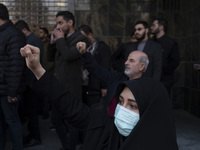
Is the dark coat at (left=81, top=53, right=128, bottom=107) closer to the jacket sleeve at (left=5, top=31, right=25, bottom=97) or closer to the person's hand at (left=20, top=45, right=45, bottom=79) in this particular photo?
the jacket sleeve at (left=5, top=31, right=25, bottom=97)

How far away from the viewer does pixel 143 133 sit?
71.4 inches

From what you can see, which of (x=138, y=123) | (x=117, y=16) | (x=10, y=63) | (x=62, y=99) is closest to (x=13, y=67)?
(x=10, y=63)

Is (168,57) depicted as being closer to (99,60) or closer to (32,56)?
(99,60)

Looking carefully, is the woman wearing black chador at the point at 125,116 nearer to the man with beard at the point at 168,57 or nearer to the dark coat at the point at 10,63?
the dark coat at the point at 10,63

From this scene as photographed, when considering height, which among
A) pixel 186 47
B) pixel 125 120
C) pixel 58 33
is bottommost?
pixel 125 120

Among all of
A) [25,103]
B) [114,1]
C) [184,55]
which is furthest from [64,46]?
[184,55]

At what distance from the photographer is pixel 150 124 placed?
1836 mm

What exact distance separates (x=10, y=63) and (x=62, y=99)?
1774 millimetres

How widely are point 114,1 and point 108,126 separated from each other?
223 inches

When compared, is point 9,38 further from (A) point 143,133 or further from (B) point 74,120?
(A) point 143,133

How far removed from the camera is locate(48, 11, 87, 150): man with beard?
11.9 feet

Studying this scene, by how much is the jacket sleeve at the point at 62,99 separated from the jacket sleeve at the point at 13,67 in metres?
1.66

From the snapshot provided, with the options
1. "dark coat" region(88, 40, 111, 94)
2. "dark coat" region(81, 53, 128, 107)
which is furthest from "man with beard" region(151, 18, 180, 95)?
"dark coat" region(81, 53, 128, 107)

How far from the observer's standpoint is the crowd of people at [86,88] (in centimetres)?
188
